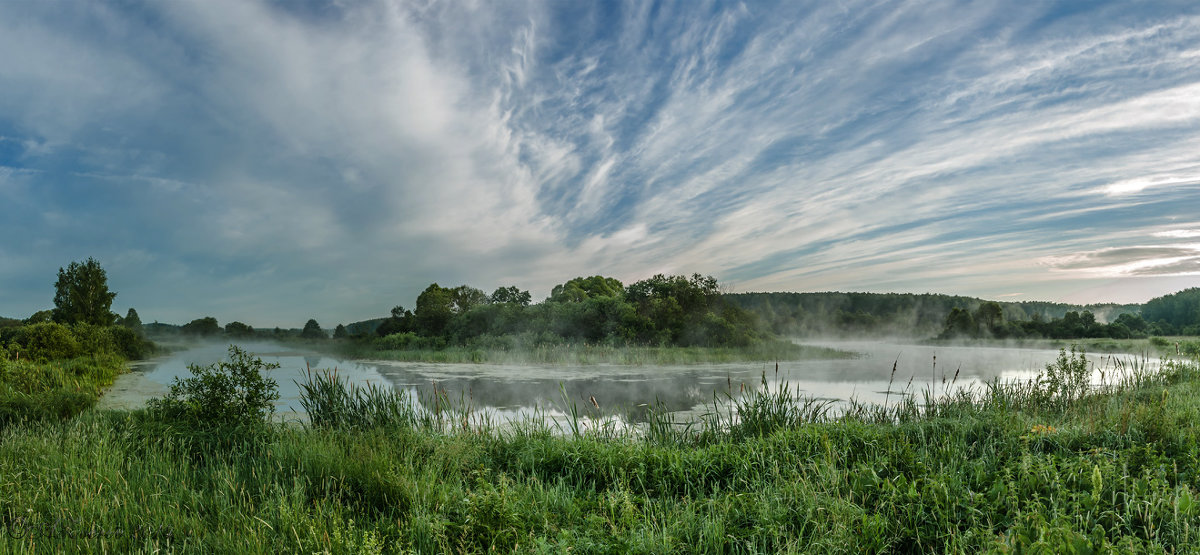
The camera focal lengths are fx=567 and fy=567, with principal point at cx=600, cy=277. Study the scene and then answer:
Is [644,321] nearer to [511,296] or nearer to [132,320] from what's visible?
[511,296]

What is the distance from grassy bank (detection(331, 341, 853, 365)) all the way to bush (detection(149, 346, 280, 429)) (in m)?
12.6

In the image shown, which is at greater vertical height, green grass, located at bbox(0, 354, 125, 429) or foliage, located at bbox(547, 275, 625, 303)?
foliage, located at bbox(547, 275, 625, 303)

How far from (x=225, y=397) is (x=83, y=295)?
1058 inches

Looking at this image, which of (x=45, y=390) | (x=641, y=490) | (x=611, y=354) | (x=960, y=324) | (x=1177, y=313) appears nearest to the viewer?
(x=641, y=490)

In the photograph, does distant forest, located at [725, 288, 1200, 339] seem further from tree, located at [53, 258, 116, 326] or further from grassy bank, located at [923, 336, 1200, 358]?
tree, located at [53, 258, 116, 326]

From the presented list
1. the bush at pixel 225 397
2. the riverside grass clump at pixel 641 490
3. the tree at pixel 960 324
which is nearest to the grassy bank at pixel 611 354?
the bush at pixel 225 397

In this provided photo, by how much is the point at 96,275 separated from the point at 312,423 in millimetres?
27870

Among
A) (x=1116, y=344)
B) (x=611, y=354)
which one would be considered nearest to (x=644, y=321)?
(x=611, y=354)

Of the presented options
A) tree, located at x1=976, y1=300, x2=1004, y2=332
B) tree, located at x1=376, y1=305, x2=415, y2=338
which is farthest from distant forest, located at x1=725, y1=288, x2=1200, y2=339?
tree, located at x1=376, y1=305, x2=415, y2=338

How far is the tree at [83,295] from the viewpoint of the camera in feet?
82.9

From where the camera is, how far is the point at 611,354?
2003cm

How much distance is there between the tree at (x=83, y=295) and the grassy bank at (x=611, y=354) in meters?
12.1

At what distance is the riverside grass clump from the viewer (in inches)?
129

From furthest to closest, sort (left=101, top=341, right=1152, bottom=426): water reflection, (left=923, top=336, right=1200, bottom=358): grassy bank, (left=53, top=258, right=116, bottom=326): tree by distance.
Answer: (left=53, top=258, right=116, bottom=326): tree, (left=923, top=336, right=1200, bottom=358): grassy bank, (left=101, top=341, right=1152, bottom=426): water reflection
